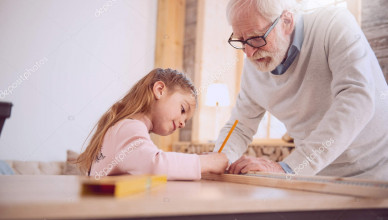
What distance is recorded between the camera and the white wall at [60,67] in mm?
3271

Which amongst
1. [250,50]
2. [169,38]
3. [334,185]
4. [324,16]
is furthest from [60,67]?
[334,185]

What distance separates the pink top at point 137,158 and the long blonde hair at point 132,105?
7 cm

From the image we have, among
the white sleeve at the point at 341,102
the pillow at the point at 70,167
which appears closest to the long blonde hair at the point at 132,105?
the white sleeve at the point at 341,102

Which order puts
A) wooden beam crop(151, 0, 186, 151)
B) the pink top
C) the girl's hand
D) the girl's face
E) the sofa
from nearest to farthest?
the pink top, the girl's hand, the girl's face, the sofa, wooden beam crop(151, 0, 186, 151)

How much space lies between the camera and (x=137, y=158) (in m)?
0.83

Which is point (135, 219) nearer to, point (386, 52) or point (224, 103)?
point (386, 52)

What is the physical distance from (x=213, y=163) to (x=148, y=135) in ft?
0.64

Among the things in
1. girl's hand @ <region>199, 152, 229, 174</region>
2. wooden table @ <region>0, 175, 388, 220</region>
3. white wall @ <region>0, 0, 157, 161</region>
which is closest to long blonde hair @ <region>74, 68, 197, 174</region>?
girl's hand @ <region>199, 152, 229, 174</region>

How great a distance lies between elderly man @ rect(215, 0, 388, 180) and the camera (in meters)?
1.10

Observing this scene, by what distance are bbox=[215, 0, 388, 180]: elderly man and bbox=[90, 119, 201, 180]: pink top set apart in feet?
0.75

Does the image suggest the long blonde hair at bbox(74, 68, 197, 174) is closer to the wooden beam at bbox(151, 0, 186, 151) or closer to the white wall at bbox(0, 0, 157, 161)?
the white wall at bbox(0, 0, 157, 161)

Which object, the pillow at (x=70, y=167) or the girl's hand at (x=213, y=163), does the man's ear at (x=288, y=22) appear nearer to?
the girl's hand at (x=213, y=163)

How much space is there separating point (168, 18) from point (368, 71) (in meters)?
3.51

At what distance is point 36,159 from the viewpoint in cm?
336
